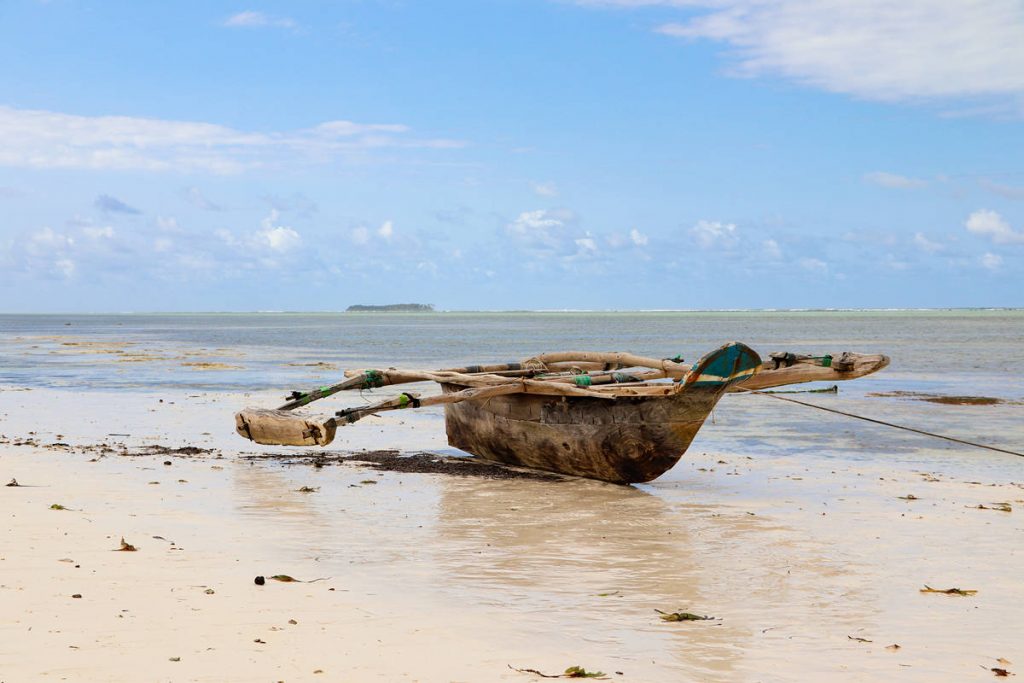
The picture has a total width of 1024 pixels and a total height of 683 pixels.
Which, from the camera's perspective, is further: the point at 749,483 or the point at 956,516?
the point at 749,483

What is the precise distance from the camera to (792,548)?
764cm

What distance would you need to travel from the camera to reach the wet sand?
4.93 m

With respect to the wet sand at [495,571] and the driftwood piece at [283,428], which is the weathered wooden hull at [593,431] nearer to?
the wet sand at [495,571]

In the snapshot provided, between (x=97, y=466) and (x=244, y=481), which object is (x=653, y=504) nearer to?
(x=244, y=481)

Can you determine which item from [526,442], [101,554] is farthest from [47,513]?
[526,442]

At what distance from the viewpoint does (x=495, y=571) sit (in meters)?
6.77

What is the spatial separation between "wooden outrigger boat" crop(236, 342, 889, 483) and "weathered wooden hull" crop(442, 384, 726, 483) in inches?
0.4

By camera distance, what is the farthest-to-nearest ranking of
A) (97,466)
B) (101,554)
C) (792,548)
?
(97,466) → (792,548) → (101,554)

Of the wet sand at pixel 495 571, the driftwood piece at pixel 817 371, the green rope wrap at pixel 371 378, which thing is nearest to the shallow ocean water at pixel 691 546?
the wet sand at pixel 495 571

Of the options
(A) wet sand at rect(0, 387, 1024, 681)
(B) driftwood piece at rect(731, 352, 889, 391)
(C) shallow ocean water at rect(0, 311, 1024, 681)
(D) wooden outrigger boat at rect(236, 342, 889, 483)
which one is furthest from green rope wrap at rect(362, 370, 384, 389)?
(B) driftwood piece at rect(731, 352, 889, 391)

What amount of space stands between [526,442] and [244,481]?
2993mm

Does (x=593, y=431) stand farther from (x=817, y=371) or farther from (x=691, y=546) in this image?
(x=691, y=546)

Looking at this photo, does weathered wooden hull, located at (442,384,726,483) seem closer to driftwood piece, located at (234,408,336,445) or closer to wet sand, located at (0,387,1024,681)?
wet sand, located at (0,387,1024,681)

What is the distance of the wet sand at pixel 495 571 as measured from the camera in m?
4.93
